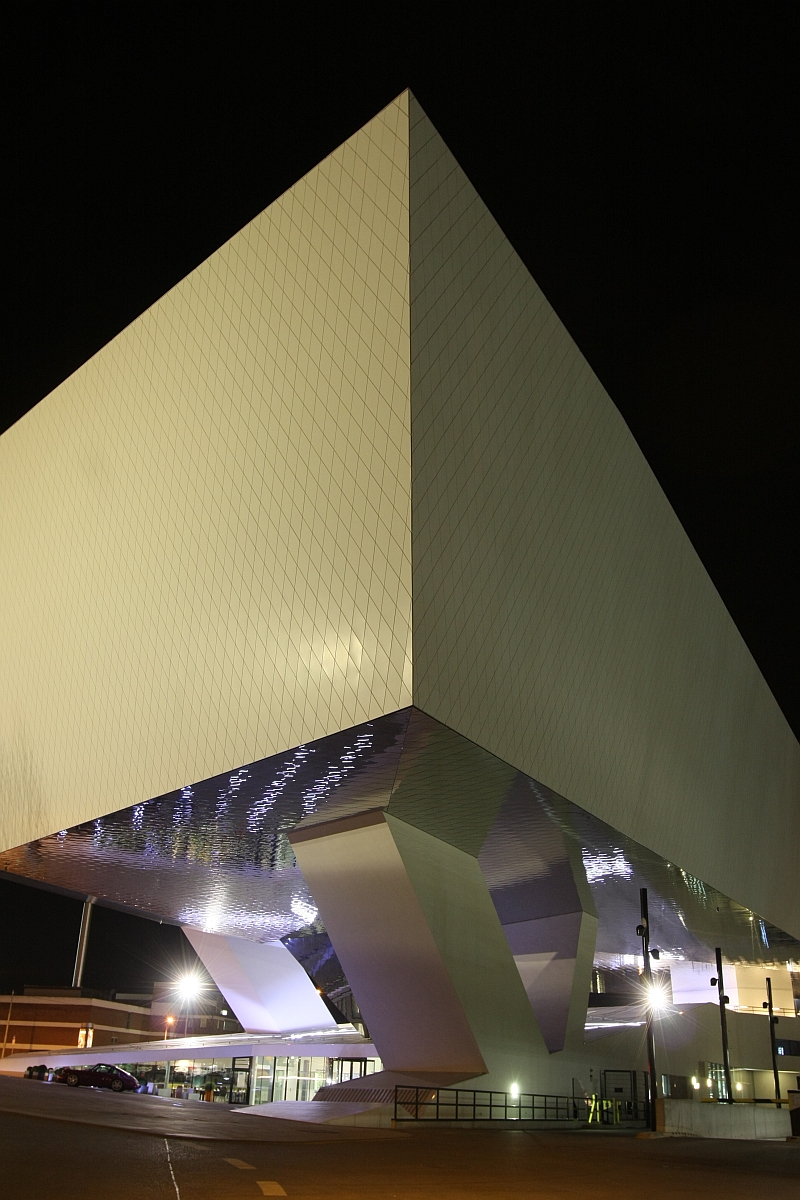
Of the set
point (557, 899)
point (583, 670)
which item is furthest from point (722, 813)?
point (583, 670)

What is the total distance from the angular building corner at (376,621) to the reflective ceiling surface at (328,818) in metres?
0.13

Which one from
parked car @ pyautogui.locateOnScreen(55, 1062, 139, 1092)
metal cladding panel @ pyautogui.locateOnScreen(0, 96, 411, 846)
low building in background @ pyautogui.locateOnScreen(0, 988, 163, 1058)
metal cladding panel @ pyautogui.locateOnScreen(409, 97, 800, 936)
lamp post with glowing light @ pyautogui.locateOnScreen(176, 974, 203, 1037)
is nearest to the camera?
metal cladding panel @ pyautogui.locateOnScreen(0, 96, 411, 846)

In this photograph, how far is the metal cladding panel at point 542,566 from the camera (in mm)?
17766

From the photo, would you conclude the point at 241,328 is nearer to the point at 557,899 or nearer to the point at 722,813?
the point at 557,899

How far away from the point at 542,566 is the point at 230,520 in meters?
6.85

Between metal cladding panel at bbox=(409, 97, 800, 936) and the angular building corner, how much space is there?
0.10 metres

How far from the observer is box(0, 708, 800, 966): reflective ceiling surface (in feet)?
63.5

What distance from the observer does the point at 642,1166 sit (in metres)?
12.6

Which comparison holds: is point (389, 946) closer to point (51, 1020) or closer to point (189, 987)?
point (51, 1020)

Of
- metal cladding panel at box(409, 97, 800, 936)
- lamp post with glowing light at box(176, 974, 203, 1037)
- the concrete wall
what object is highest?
metal cladding panel at box(409, 97, 800, 936)

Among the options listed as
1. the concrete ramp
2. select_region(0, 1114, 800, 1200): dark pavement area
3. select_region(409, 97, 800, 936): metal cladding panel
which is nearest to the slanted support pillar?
select_region(409, 97, 800, 936): metal cladding panel

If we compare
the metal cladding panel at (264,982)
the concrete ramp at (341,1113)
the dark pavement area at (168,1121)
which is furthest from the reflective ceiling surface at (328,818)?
the dark pavement area at (168,1121)

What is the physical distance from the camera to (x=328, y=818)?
73.9 ft

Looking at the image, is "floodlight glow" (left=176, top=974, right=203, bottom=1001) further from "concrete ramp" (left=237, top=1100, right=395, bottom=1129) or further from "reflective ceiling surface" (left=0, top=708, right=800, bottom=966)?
"concrete ramp" (left=237, top=1100, right=395, bottom=1129)
